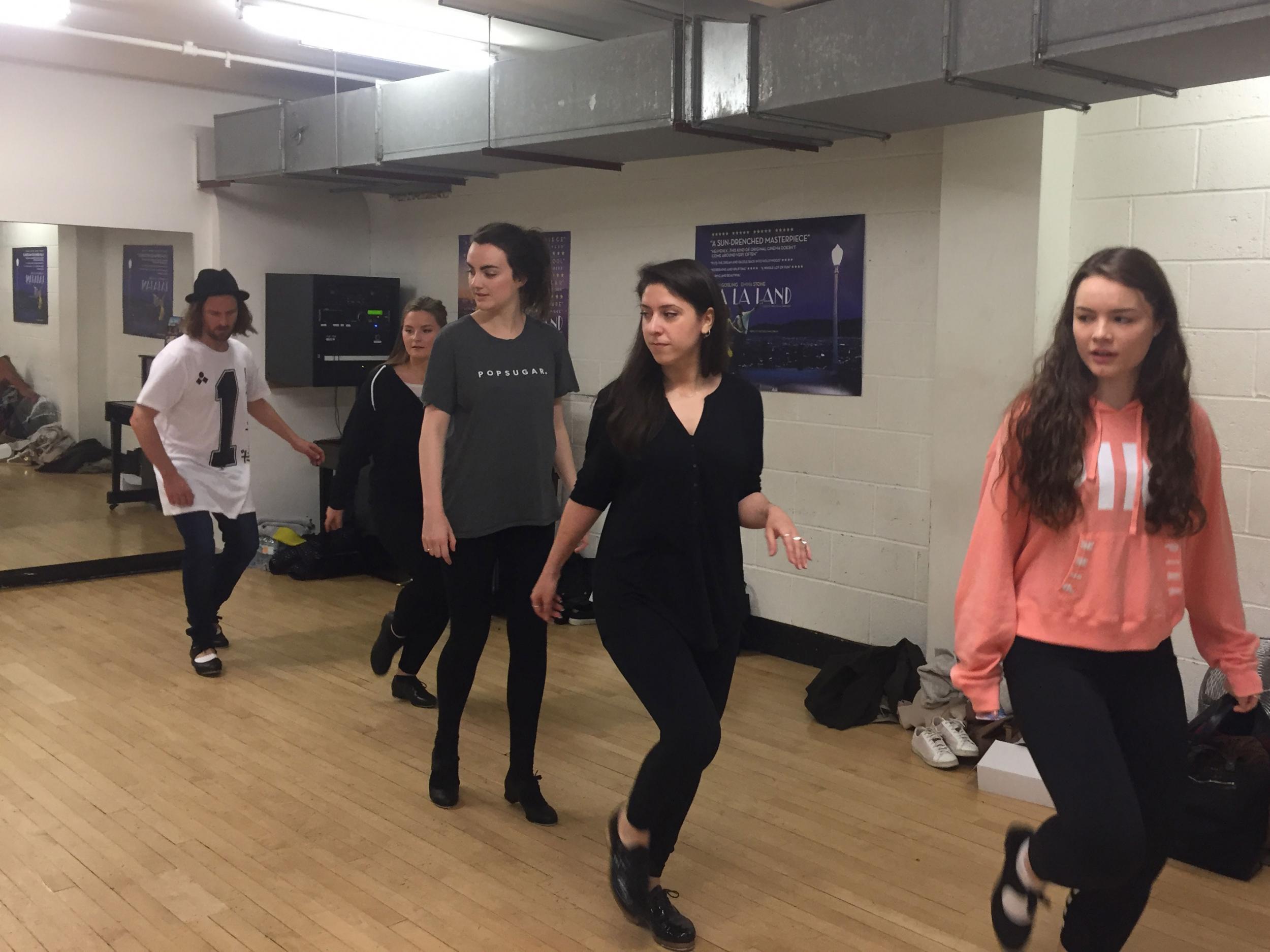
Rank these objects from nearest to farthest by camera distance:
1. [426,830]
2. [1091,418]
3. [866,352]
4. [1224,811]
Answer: [1091,418], [1224,811], [426,830], [866,352]

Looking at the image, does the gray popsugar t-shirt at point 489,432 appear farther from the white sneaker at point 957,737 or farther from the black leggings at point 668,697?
the white sneaker at point 957,737

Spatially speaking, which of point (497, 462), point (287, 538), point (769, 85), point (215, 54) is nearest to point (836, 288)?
point (769, 85)

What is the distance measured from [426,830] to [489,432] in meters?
1.08

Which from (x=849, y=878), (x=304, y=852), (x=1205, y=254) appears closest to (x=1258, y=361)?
(x=1205, y=254)

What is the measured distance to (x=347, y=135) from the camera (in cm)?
551

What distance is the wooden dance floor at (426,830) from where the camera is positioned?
8.79 ft

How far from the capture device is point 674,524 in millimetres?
2441

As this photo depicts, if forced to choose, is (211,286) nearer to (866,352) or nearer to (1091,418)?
(866,352)

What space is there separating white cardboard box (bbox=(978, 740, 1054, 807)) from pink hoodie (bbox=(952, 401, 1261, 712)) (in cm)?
143

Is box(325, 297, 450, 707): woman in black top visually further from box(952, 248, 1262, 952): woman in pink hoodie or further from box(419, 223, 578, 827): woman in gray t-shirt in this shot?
box(952, 248, 1262, 952): woman in pink hoodie

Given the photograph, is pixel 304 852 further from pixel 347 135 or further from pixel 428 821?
pixel 347 135

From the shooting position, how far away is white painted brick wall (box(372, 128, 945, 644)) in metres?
4.50

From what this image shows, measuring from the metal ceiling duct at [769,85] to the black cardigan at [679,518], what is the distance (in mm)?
Answer: 1335

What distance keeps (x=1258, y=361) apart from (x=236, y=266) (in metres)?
5.07
